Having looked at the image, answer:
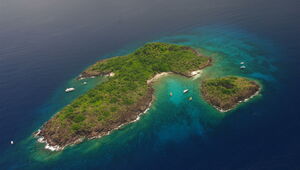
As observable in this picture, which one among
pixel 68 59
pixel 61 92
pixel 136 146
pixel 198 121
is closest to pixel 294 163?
pixel 198 121

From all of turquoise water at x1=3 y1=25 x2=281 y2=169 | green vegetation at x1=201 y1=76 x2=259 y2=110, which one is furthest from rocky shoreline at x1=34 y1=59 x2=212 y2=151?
green vegetation at x1=201 y1=76 x2=259 y2=110

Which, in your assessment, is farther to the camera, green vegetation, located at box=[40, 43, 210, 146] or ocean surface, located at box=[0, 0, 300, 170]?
green vegetation, located at box=[40, 43, 210, 146]

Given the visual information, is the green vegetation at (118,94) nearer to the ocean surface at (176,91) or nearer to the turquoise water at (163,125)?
the turquoise water at (163,125)

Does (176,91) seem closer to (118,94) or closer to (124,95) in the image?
(124,95)

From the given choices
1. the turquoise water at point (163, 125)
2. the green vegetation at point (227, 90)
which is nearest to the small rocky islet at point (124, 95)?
the green vegetation at point (227, 90)

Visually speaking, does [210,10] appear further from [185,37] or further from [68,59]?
[68,59]

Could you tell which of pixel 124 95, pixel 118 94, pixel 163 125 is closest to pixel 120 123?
pixel 124 95

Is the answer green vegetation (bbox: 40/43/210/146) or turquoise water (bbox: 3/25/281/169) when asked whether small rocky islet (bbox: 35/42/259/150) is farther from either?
turquoise water (bbox: 3/25/281/169)
